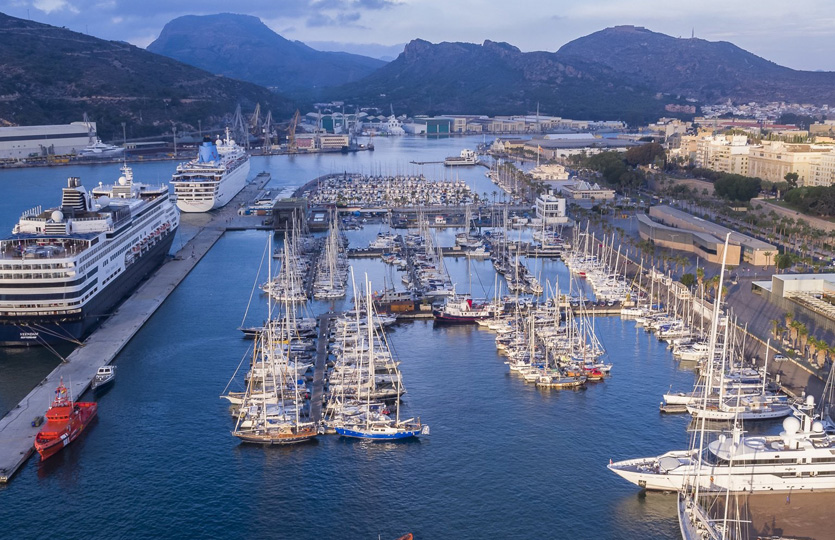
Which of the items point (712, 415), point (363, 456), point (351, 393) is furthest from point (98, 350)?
point (712, 415)

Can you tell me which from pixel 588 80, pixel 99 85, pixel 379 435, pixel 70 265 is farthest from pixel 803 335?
pixel 588 80

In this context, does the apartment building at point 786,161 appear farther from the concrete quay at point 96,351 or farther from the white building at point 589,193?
the concrete quay at point 96,351

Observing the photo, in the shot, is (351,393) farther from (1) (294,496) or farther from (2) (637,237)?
(2) (637,237)

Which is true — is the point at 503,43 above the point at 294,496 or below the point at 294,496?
above

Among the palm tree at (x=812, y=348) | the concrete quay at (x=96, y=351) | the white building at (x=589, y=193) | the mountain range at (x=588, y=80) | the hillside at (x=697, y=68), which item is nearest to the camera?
the concrete quay at (x=96, y=351)

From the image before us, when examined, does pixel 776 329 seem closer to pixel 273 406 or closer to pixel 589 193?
pixel 273 406

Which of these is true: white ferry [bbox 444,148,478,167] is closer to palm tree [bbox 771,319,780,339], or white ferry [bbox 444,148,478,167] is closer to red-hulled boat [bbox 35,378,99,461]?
palm tree [bbox 771,319,780,339]

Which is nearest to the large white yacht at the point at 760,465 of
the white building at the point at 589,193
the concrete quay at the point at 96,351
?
the concrete quay at the point at 96,351
